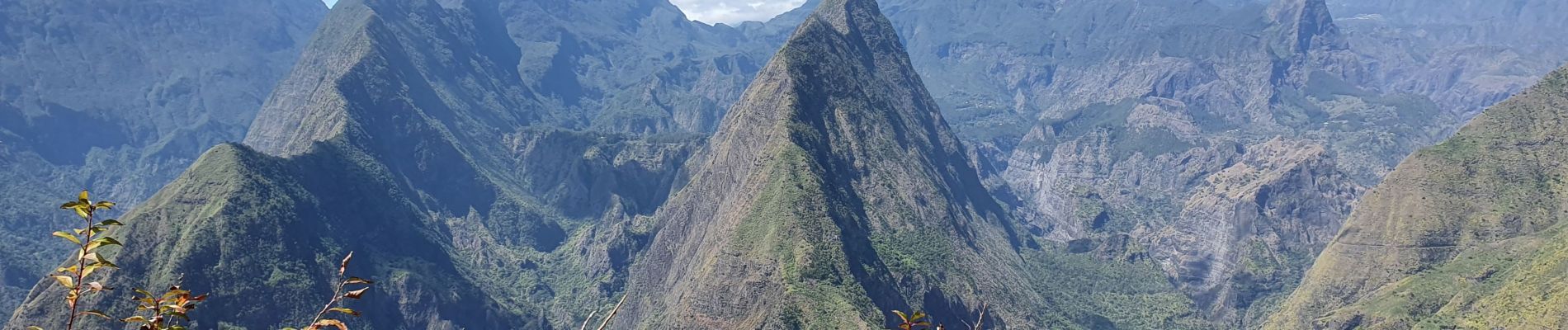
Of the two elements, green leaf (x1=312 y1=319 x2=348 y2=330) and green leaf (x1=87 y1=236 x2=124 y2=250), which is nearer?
green leaf (x1=87 y1=236 x2=124 y2=250)

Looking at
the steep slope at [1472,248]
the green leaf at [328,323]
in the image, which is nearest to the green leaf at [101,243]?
the green leaf at [328,323]

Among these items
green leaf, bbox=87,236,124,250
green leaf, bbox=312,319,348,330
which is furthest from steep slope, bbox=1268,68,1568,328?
green leaf, bbox=87,236,124,250

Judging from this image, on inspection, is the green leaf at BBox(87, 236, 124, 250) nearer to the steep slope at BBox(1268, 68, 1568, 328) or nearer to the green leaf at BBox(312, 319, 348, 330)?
the green leaf at BBox(312, 319, 348, 330)

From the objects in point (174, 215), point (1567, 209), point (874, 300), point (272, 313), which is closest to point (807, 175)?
point (874, 300)

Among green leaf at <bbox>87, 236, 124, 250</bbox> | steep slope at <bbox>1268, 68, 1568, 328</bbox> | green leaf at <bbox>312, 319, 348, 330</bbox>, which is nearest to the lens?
green leaf at <bbox>87, 236, 124, 250</bbox>

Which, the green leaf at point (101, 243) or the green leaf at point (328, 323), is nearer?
the green leaf at point (101, 243)

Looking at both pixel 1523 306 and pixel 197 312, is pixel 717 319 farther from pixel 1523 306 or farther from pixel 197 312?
pixel 1523 306

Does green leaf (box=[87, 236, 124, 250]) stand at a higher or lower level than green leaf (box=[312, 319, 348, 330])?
higher

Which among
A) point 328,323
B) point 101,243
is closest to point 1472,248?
point 328,323

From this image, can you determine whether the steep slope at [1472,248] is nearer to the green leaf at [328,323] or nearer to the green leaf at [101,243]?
the green leaf at [328,323]

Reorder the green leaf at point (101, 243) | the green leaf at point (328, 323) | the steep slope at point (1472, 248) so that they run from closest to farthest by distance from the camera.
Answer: the green leaf at point (101, 243)
the green leaf at point (328, 323)
the steep slope at point (1472, 248)

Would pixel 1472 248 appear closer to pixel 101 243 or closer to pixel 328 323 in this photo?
pixel 328 323
